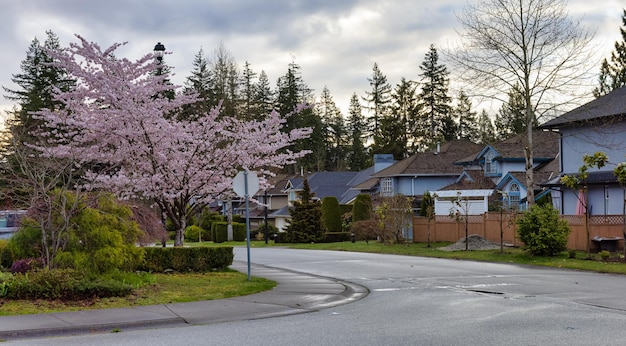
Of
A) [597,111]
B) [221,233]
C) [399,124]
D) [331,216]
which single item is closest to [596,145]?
[597,111]

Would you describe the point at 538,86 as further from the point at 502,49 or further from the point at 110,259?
the point at 110,259

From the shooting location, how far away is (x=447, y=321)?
38.2ft

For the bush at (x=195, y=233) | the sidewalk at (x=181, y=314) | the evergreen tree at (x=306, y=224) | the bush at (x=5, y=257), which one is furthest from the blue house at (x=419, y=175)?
the sidewalk at (x=181, y=314)

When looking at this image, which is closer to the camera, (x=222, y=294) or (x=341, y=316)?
(x=341, y=316)

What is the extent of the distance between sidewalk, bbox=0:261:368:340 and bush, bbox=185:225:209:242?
55.9m

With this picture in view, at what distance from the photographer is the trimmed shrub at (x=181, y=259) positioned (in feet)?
65.5

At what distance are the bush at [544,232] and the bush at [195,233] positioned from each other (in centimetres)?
4766

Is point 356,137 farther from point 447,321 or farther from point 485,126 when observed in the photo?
point 447,321

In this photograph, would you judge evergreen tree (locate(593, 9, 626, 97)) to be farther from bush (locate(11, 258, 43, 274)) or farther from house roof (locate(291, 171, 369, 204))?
bush (locate(11, 258, 43, 274))

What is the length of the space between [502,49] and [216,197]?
60.3 ft

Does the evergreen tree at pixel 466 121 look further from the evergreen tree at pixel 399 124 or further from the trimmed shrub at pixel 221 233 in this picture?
the trimmed shrub at pixel 221 233

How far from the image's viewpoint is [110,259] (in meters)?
15.9

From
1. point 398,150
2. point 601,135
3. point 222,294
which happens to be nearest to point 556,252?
point 601,135

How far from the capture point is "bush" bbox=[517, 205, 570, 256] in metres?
27.4
